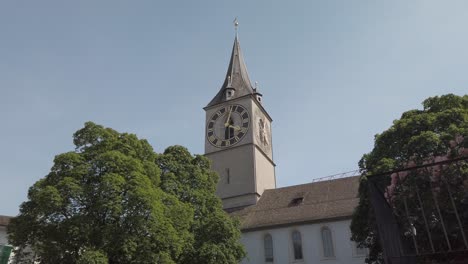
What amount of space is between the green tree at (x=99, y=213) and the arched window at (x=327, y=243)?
38.2 feet

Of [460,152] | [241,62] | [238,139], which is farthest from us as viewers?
[241,62]

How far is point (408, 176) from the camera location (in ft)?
57.3

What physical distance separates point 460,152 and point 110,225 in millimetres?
13655

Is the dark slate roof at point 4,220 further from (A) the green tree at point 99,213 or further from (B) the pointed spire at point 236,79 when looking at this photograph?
(B) the pointed spire at point 236,79

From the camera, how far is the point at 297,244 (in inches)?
1161

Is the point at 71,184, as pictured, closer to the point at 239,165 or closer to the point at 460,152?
the point at 460,152

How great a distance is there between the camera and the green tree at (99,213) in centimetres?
1720

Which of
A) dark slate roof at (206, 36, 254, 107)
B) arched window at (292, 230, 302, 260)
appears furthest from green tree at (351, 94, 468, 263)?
dark slate roof at (206, 36, 254, 107)

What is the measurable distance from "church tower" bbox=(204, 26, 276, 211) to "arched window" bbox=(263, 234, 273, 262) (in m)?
4.73

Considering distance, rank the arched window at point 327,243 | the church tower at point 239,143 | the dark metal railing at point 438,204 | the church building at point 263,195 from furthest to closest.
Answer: the church tower at point 239,143, the church building at point 263,195, the arched window at point 327,243, the dark metal railing at point 438,204

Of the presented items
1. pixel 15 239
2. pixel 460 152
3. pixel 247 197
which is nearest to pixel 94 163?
pixel 15 239

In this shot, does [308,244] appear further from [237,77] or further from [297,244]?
[237,77]

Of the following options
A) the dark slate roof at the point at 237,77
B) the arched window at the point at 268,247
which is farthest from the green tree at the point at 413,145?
the dark slate roof at the point at 237,77

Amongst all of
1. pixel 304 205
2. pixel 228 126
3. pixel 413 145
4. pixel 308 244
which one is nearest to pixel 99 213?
pixel 413 145
